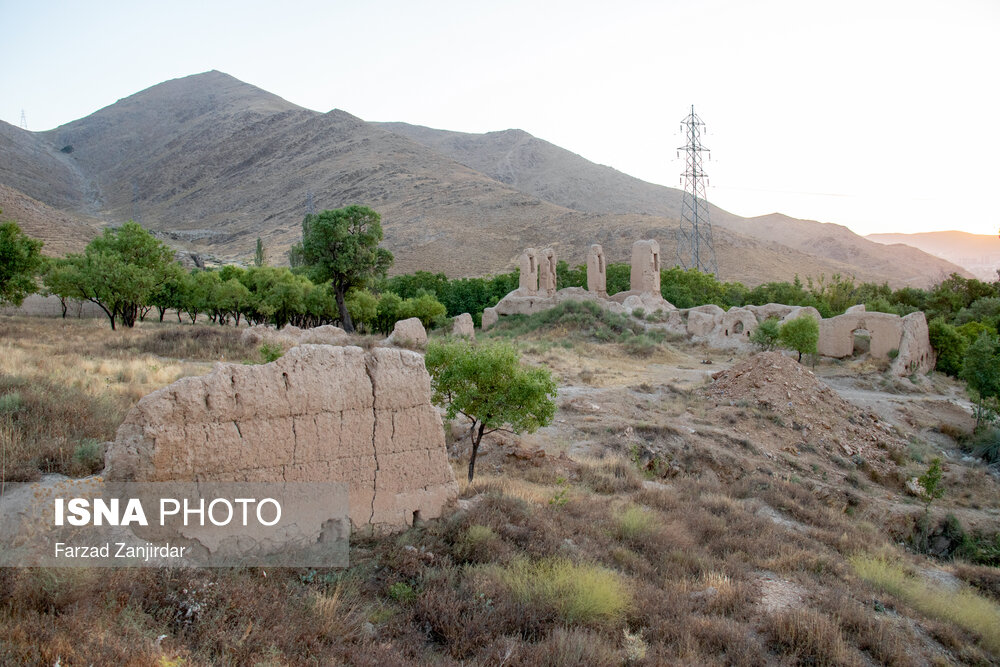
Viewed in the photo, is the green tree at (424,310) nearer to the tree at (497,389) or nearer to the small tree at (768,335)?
the small tree at (768,335)

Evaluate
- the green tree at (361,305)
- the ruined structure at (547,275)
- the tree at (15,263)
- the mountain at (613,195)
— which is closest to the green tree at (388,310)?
the green tree at (361,305)

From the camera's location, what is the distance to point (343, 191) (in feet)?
293

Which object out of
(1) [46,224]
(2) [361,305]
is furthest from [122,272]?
(1) [46,224]

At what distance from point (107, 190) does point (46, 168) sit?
10.4 metres

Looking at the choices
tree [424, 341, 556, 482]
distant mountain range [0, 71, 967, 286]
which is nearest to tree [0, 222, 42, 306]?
tree [424, 341, 556, 482]

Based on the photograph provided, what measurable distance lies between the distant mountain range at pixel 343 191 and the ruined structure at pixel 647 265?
26319mm

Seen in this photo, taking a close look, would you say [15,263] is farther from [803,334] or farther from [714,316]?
[714,316]

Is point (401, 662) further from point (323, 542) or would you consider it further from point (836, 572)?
point (836, 572)

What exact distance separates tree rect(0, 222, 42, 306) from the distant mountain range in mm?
24779

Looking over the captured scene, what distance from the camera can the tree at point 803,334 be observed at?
24.5 meters

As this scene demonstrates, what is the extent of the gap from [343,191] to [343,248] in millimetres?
64795

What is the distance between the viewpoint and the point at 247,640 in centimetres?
394

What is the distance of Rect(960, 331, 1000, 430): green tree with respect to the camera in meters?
18.5

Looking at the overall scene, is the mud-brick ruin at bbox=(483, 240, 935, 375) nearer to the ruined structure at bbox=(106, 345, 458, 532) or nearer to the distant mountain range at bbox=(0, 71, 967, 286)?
the distant mountain range at bbox=(0, 71, 967, 286)
